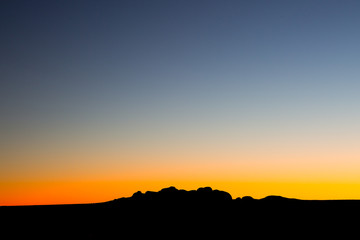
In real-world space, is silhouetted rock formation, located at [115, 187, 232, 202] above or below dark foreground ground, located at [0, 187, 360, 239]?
above

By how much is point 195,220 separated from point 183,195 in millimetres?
7144

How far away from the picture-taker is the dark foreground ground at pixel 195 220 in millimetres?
40344

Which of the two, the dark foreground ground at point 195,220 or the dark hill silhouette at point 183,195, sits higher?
the dark hill silhouette at point 183,195

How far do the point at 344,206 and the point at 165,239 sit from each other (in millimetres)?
30198

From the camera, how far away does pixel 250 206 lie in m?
48.9

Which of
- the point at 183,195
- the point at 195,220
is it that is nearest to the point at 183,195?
the point at 183,195

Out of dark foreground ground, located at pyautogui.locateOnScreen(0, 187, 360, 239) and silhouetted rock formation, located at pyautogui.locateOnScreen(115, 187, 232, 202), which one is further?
silhouetted rock formation, located at pyautogui.locateOnScreen(115, 187, 232, 202)

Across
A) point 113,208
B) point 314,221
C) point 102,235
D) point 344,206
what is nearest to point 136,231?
point 102,235

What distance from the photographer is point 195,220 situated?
43.6m

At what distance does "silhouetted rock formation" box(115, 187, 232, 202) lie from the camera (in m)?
49.5

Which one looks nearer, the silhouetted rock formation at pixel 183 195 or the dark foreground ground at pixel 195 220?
the dark foreground ground at pixel 195 220

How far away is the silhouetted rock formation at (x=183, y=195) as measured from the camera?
4953 cm

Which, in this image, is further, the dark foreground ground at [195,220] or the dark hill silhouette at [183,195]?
the dark hill silhouette at [183,195]

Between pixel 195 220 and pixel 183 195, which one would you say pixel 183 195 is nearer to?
pixel 183 195
